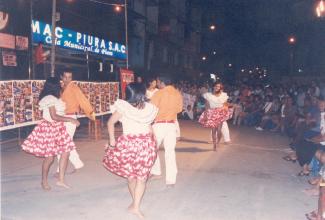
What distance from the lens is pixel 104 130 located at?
13.7 metres

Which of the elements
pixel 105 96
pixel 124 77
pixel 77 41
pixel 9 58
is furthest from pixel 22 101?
pixel 77 41

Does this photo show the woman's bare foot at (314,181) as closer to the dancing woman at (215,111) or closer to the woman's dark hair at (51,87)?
the dancing woman at (215,111)

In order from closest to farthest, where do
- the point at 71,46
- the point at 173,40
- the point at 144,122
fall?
the point at 144,122
the point at 71,46
the point at 173,40

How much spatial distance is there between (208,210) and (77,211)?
177cm

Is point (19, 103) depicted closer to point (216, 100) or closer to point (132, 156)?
point (216, 100)

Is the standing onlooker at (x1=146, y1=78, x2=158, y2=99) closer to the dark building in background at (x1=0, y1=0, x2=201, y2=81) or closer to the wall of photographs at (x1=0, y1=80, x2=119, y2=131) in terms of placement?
the dark building in background at (x1=0, y1=0, x2=201, y2=81)

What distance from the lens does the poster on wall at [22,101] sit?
9273mm

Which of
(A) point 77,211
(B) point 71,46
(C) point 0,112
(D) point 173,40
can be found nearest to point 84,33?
(B) point 71,46

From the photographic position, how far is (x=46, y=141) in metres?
6.20

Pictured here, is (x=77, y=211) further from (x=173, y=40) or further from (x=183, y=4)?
(x=183, y=4)

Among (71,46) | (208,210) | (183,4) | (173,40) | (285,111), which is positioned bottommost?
(208,210)

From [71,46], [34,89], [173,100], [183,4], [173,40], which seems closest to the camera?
[173,100]

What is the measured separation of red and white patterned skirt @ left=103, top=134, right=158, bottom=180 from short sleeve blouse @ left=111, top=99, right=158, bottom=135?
0.08m

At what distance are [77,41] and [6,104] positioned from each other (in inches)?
298
